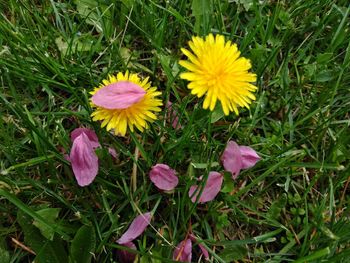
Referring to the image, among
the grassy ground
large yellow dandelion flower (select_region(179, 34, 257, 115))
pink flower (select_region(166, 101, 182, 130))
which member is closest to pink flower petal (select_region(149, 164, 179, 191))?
the grassy ground

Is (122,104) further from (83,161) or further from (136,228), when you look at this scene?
(136,228)

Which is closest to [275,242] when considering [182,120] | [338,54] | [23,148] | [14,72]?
[182,120]

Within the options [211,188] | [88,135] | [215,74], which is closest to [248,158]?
[211,188]

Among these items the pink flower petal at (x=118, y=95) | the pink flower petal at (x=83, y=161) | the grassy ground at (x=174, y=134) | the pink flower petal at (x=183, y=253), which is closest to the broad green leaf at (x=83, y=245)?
the grassy ground at (x=174, y=134)

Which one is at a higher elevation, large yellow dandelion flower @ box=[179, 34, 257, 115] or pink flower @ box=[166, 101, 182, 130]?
large yellow dandelion flower @ box=[179, 34, 257, 115]

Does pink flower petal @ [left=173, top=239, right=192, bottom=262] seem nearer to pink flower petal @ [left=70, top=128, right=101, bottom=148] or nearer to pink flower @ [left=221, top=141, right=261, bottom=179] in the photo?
pink flower @ [left=221, top=141, right=261, bottom=179]

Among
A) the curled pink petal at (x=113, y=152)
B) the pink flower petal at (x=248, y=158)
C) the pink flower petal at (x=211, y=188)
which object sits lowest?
the pink flower petal at (x=211, y=188)

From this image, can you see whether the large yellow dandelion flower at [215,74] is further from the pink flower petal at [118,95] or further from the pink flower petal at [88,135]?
the pink flower petal at [88,135]
